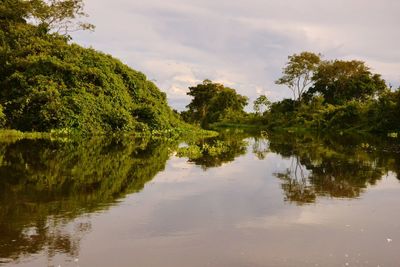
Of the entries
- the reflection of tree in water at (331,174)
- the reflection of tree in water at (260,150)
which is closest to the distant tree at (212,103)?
the reflection of tree in water at (260,150)

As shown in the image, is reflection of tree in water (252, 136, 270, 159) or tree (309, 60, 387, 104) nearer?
reflection of tree in water (252, 136, 270, 159)

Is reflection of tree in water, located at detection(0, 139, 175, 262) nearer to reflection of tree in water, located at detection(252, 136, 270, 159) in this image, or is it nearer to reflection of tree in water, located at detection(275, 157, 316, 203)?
reflection of tree in water, located at detection(275, 157, 316, 203)

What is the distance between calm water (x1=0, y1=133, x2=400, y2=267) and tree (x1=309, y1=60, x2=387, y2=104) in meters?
48.2

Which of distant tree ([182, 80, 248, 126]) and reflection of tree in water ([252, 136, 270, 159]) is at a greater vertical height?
distant tree ([182, 80, 248, 126])

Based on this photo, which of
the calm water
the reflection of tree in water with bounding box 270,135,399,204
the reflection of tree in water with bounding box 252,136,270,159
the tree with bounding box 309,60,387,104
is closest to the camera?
the calm water

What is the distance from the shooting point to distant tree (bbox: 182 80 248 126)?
270 feet

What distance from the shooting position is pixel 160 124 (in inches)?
1532

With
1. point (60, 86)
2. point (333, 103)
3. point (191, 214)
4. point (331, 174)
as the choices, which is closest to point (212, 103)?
point (333, 103)

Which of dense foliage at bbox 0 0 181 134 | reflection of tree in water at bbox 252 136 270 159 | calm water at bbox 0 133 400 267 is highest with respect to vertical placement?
dense foliage at bbox 0 0 181 134

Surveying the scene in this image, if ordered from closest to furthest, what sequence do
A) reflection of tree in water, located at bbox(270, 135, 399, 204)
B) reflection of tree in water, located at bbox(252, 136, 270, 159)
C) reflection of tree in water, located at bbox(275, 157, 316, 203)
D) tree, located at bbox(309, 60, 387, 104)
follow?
reflection of tree in water, located at bbox(275, 157, 316, 203) → reflection of tree in water, located at bbox(270, 135, 399, 204) → reflection of tree in water, located at bbox(252, 136, 270, 159) → tree, located at bbox(309, 60, 387, 104)

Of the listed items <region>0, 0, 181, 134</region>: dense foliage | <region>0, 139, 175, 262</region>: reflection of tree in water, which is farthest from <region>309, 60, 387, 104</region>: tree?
<region>0, 139, 175, 262</region>: reflection of tree in water

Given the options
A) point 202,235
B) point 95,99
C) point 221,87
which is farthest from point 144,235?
point 221,87

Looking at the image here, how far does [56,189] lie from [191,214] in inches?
148

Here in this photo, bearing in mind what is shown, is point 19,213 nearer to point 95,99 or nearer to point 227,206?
point 227,206
